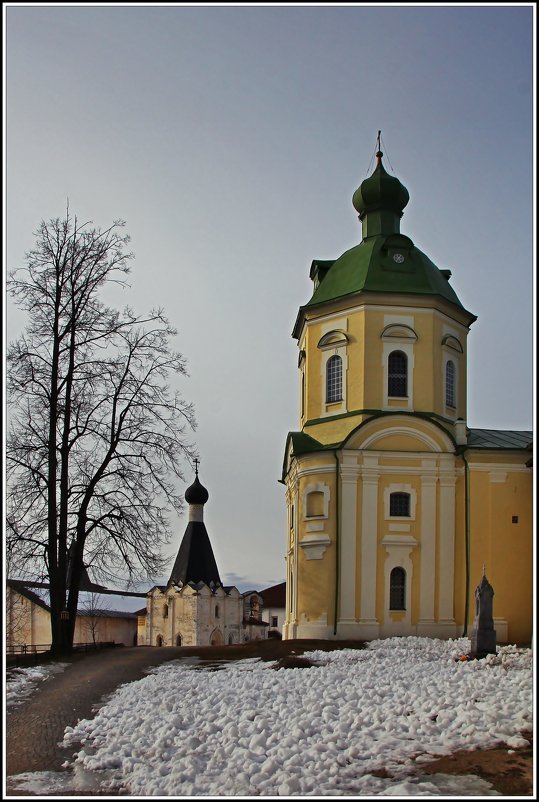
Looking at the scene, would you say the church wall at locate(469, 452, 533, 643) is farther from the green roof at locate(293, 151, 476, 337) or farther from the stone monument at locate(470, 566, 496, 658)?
the stone monument at locate(470, 566, 496, 658)

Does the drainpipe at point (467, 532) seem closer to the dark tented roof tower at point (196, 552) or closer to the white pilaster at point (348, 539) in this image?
the white pilaster at point (348, 539)

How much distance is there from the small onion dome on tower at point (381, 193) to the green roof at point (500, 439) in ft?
25.7

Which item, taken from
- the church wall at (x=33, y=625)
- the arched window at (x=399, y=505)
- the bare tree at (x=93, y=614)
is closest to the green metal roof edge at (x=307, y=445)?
the arched window at (x=399, y=505)

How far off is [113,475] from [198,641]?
22885mm

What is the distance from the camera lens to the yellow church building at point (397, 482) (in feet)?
83.4

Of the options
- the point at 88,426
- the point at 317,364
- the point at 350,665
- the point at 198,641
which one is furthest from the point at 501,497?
the point at 198,641

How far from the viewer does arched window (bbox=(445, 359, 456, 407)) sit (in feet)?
91.2

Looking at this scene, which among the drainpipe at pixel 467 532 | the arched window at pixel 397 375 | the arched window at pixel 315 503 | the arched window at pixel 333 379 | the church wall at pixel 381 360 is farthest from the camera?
the arched window at pixel 333 379

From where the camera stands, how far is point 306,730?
12.3 m

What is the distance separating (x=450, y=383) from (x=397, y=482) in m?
3.96

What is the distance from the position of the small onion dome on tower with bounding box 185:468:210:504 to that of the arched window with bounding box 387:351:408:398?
21.4 meters

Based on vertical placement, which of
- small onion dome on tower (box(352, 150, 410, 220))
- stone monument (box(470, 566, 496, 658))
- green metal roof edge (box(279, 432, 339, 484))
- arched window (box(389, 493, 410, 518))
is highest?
small onion dome on tower (box(352, 150, 410, 220))

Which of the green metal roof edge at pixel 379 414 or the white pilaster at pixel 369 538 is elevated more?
the green metal roof edge at pixel 379 414

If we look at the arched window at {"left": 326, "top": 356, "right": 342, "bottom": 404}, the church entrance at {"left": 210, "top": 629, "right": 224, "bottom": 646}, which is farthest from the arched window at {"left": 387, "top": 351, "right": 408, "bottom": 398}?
the church entrance at {"left": 210, "top": 629, "right": 224, "bottom": 646}
